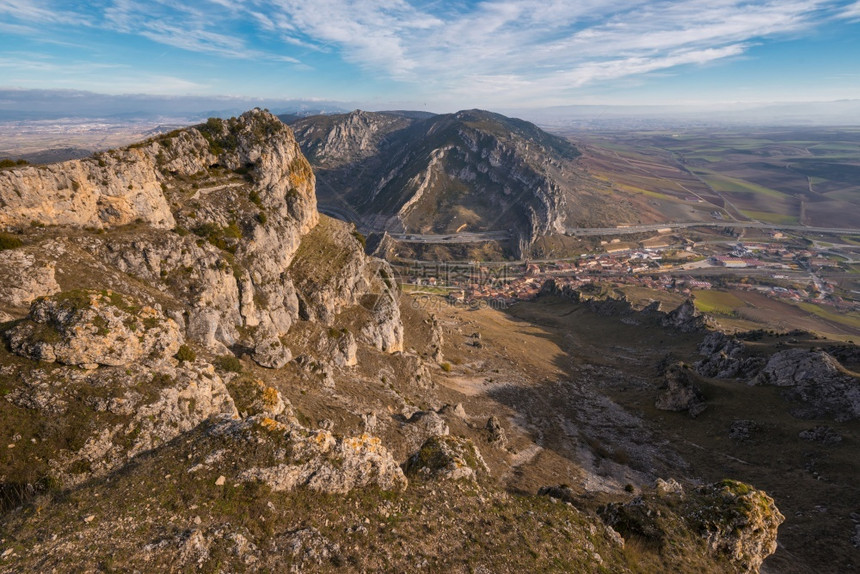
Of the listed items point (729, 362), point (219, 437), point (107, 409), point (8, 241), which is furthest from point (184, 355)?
point (729, 362)

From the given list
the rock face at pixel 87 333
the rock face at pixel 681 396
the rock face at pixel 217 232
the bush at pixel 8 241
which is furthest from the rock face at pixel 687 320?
the bush at pixel 8 241

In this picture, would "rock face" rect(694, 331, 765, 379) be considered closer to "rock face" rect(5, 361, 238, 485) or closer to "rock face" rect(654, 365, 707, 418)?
"rock face" rect(654, 365, 707, 418)

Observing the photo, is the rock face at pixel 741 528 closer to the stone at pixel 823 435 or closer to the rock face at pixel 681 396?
the stone at pixel 823 435

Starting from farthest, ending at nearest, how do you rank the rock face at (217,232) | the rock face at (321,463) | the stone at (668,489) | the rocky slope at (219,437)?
the rock face at (217,232)
the stone at (668,489)
the rock face at (321,463)
the rocky slope at (219,437)

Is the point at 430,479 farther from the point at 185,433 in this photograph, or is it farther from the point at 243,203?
the point at 243,203

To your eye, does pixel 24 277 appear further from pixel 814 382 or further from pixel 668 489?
pixel 814 382

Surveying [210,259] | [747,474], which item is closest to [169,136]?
[210,259]

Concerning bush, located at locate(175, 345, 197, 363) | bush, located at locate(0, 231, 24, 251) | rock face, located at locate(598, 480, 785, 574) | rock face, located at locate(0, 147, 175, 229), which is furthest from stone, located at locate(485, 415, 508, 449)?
bush, located at locate(0, 231, 24, 251)
